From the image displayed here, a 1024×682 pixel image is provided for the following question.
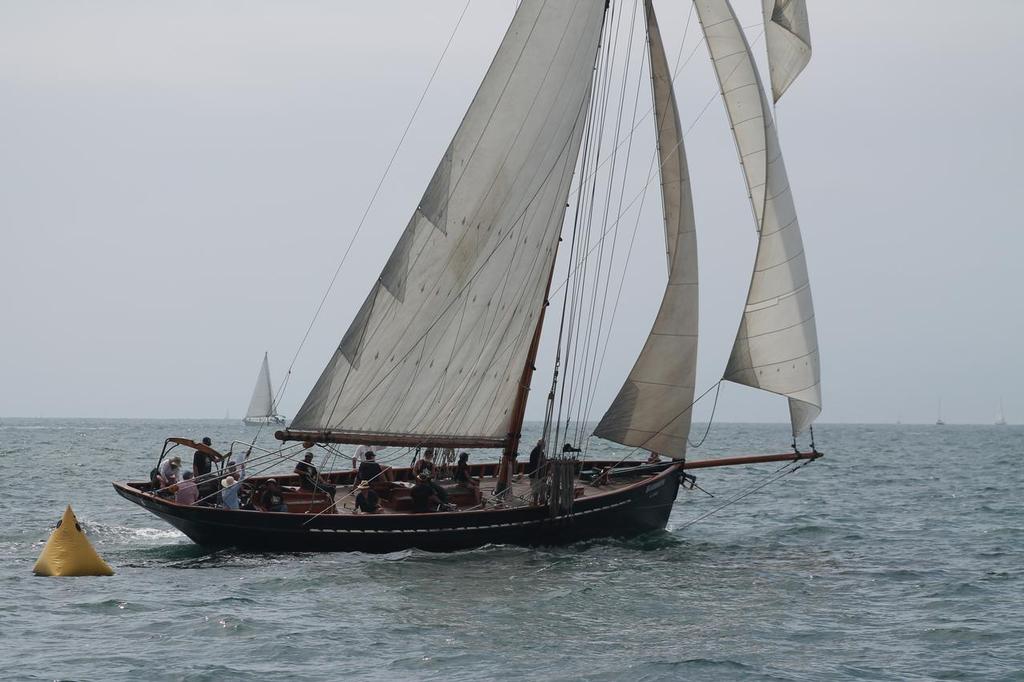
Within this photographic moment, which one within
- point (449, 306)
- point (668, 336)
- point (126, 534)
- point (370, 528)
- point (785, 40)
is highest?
point (785, 40)

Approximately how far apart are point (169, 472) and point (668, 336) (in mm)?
11891

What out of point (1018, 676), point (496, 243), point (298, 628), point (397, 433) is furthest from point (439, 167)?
point (1018, 676)

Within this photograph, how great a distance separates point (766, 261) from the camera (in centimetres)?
2720

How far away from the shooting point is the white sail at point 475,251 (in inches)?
1080

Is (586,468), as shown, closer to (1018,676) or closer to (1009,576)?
(1009,576)

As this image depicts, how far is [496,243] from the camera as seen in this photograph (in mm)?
28281

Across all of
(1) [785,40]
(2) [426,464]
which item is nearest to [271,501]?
(2) [426,464]

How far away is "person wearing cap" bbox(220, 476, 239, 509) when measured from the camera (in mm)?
26562

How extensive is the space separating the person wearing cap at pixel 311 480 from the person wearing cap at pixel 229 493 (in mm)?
2080

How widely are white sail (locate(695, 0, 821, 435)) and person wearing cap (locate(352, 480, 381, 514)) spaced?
323 inches

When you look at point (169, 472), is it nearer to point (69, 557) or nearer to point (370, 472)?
point (370, 472)

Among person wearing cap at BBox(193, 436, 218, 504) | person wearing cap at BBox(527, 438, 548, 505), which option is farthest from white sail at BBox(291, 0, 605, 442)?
person wearing cap at BBox(193, 436, 218, 504)

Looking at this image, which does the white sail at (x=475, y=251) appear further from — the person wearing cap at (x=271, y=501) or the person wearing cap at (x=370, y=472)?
the person wearing cap at (x=271, y=501)

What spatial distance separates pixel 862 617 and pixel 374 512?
10.5 metres
